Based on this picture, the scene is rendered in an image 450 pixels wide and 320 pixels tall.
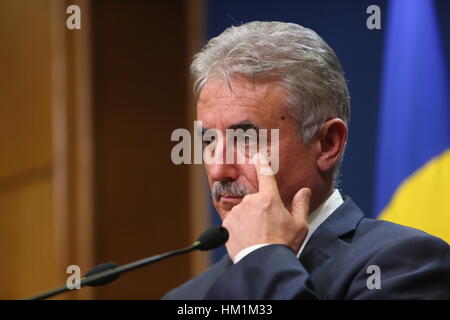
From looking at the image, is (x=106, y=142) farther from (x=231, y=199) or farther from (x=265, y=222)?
(x=265, y=222)

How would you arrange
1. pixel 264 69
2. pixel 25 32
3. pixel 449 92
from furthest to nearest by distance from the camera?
1. pixel 25 32
2. pixel 449 92
3. pixel 264 69

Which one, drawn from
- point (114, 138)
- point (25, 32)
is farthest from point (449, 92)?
point (25, 32)

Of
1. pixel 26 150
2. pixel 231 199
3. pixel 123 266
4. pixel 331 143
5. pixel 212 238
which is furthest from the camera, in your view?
pixel 26 150

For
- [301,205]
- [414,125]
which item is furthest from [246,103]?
[414,125]

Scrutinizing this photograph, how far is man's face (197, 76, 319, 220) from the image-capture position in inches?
65.0

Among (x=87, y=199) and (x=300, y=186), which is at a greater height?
(x=300, y=186)

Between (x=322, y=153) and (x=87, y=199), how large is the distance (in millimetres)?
1831

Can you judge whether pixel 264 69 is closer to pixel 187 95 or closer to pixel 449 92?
pixel 449 92

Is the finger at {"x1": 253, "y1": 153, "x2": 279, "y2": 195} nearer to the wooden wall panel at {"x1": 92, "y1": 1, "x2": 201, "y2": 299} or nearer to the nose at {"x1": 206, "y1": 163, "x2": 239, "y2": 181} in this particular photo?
the nose at {"x1": 206, "y1": 163, "x2": 239, "y2": 181}

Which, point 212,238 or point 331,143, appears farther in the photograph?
point 331,143

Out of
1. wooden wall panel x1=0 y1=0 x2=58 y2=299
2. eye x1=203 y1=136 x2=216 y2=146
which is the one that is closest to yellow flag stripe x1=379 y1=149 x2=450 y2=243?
eye x1=203 y1=136 x2=216 y2=146

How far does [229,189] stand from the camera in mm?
1647

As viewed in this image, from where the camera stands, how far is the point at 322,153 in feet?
5.73

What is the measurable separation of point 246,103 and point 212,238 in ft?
1.29
